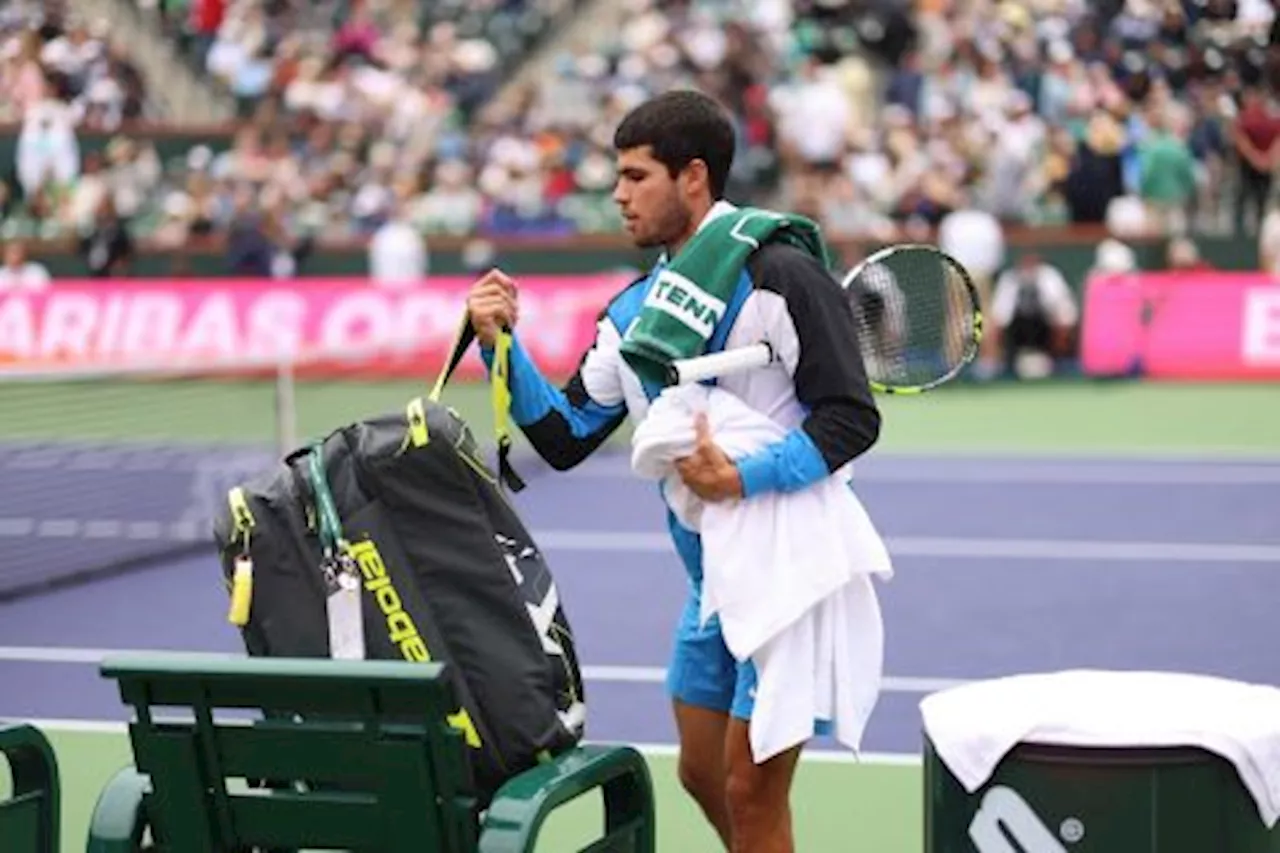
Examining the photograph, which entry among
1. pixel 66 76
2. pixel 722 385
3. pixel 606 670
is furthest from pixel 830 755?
pixel 66 76

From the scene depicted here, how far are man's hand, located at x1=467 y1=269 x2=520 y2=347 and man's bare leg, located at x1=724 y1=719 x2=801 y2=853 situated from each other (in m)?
0.87

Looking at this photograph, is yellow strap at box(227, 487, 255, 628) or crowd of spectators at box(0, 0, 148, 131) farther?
crowd of spectators at box(0, 0, 148, 131)

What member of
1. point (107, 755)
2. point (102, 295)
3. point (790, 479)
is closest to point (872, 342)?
point (790, 479)

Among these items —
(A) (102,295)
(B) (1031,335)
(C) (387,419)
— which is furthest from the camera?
(A) (102,295)

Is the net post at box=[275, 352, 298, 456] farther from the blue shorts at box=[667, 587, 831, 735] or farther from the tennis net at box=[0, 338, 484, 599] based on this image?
the blue shorts at box=[667, 587, 831, 735]

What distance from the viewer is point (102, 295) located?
73.5ft

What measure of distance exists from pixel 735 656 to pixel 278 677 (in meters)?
1.01

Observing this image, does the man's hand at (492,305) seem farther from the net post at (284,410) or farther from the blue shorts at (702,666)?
the net post at (284,410)

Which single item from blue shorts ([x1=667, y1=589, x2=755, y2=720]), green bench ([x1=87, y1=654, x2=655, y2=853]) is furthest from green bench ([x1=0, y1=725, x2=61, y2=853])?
blue shorts ([x1=667, y1=589, x2=755, y2=720])

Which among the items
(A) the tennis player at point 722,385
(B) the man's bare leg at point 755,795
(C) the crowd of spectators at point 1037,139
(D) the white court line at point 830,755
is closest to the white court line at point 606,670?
(D) the white court line at point 830,755

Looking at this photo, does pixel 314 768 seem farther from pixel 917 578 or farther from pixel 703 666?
pixel 917 578

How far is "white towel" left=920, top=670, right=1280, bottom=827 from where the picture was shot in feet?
13.6

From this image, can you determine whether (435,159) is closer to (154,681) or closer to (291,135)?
(291,135)

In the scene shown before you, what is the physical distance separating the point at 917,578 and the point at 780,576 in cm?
660
